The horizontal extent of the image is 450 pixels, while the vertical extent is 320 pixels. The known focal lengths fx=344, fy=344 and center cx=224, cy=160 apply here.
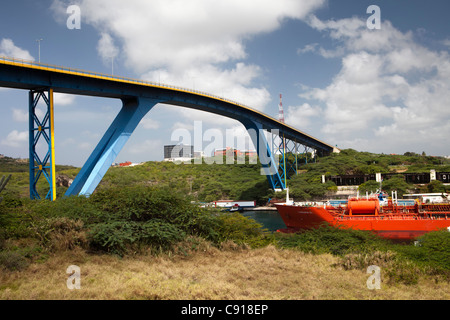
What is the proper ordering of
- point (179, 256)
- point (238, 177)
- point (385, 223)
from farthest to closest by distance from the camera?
point (238, 177), point (385, 223), point (179, 256)

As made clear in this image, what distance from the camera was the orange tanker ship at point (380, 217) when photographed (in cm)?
2433

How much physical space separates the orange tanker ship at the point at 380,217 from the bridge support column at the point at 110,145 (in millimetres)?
14577

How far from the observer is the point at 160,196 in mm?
14555

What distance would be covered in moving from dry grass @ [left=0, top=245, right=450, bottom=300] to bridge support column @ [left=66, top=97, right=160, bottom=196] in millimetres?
15045

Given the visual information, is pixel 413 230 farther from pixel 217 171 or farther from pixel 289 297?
pixel 217 171

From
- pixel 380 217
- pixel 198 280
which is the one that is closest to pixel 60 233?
pixel 198 280

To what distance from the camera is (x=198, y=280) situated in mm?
9383

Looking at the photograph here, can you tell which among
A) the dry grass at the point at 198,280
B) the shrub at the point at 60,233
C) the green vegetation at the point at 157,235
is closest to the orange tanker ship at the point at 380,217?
the green vegetation at the point at 157,235

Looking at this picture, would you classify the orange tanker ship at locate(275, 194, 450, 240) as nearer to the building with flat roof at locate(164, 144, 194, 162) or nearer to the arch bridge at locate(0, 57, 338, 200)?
the arch bridge at locate(0, 57, 338, 200)

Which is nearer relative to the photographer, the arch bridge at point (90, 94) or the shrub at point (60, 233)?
the shrub at point (60, 233)

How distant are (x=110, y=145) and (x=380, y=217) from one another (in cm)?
2130

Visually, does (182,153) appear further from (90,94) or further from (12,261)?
(12,261)

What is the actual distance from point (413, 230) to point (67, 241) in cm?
2288

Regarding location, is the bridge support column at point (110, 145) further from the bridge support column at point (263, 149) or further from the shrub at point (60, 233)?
the bridge support column at point (263, 149)
